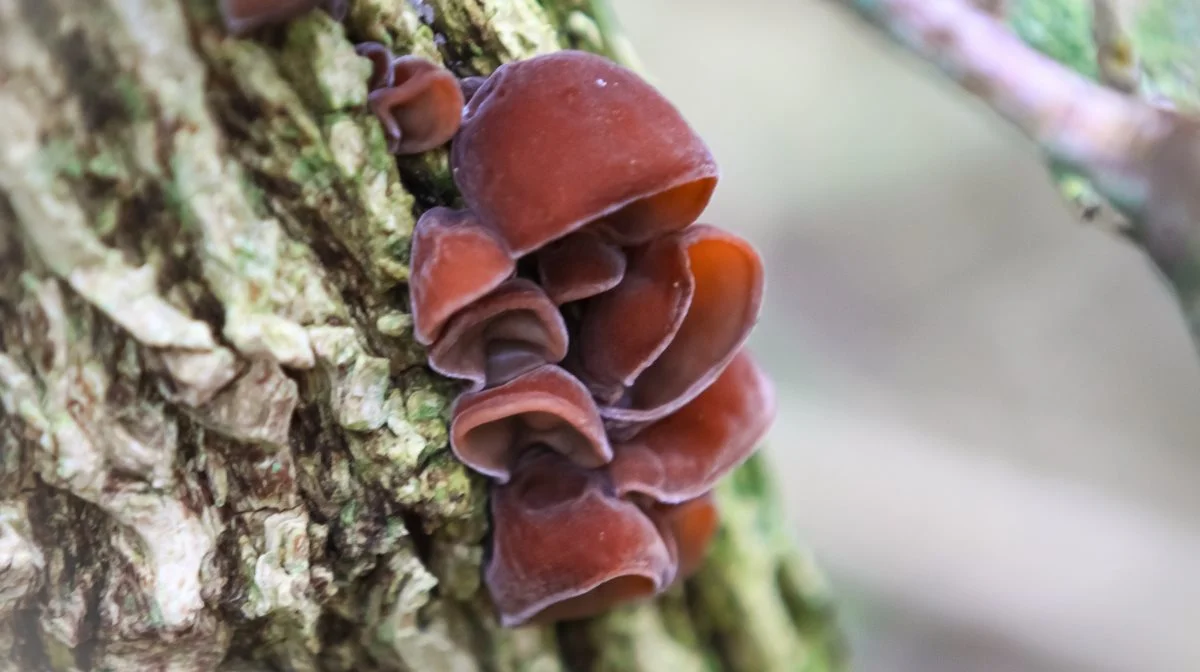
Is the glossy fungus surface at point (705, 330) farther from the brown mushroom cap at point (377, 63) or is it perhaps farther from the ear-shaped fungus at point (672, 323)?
the brown mushroom cap at point (377, 63)

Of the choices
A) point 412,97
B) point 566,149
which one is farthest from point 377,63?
point 566,149

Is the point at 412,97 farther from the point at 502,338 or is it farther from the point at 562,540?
the point at 562,540

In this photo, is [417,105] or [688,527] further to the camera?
[688,527]

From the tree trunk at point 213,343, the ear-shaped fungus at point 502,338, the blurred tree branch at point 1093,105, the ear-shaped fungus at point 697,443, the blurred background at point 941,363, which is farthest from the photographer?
the blurred background at point 941,363

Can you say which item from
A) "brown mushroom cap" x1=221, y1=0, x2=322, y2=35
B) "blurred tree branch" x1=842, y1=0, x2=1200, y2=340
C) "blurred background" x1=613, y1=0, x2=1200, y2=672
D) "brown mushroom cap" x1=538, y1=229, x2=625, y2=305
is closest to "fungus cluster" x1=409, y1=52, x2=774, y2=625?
"brown mushroom cap" x1=538, y1=229, x2=625, y2=305

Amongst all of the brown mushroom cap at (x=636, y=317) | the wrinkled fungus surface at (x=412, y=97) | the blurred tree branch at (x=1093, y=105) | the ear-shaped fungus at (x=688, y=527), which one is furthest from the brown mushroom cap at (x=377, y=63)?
the blurred tree branch at (x=1093, y=105)

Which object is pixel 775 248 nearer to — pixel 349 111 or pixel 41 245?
pixel 349 111
